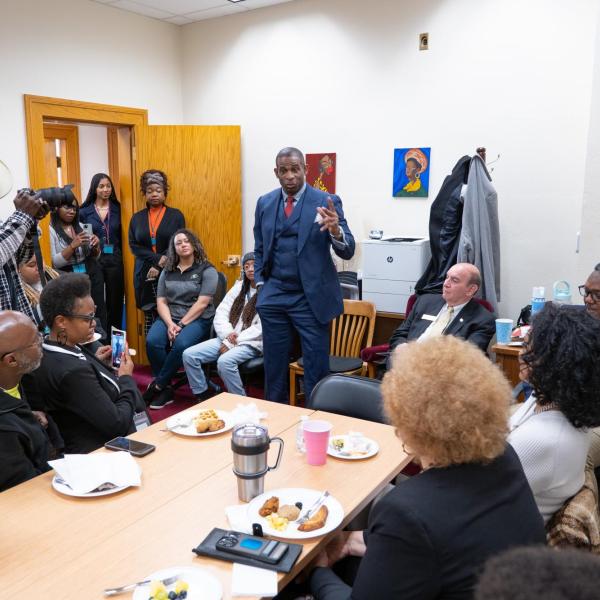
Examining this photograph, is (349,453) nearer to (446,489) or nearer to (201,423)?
(201,423)

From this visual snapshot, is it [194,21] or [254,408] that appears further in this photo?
[194,21]

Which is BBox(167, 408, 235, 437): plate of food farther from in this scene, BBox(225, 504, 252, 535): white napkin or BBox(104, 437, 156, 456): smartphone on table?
BBox(225, 504, 252, 535): white napkin

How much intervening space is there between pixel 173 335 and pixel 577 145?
9.70 feet

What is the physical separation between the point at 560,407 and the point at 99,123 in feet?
14.1

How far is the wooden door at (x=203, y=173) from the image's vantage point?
16.2 ft

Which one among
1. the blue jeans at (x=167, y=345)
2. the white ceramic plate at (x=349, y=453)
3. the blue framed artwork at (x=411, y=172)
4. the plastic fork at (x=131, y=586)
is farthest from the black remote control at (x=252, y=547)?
the blue framed artwork at (x=411, y=172)

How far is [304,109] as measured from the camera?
15.4 ft

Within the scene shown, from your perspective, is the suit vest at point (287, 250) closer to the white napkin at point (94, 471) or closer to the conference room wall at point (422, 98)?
the conference room wall at point (422, 98)

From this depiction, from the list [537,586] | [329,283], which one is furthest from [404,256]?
[537,586]

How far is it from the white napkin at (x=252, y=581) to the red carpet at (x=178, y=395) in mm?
2744

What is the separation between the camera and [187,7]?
187 inches

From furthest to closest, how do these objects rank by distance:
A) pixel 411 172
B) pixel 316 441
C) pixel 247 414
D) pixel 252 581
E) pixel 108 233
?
pixel 108 233, pixel 411 172, pixel 247 414, pixel 316 441, pixel 252 581

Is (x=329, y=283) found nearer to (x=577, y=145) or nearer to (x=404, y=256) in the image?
(x=404, y=256)

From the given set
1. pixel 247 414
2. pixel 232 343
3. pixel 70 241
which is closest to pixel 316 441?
pixel 247 414
